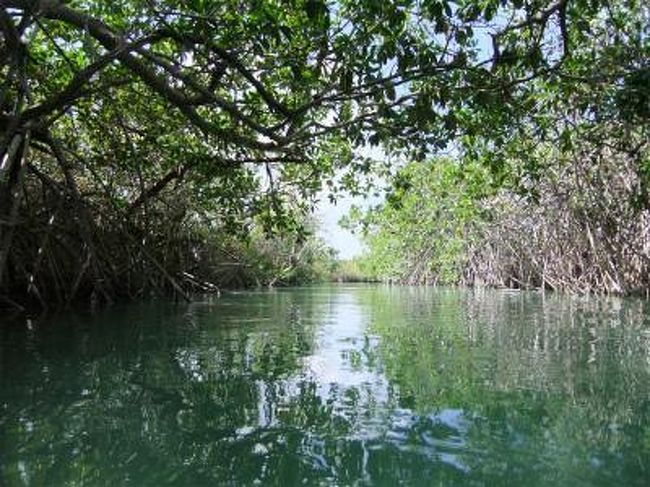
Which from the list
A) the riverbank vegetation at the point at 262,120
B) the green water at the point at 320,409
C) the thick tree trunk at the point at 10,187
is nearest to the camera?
the green water at the point at 320,409

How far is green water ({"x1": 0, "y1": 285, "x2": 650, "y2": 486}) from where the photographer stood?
2.91 metres

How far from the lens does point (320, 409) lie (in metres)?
3.94

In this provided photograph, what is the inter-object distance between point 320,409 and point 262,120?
5.04 m

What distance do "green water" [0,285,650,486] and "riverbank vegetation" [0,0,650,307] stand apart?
1755mm

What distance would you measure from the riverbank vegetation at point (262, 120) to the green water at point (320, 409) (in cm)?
175

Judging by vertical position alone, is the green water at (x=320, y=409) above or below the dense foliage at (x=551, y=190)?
below

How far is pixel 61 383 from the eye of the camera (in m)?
4.61

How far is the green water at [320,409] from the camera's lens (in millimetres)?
2906

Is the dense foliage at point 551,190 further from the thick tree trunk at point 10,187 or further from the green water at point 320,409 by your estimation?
the thick tree trunk at point 10,187

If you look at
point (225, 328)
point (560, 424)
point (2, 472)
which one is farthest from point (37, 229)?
point (560, 424)

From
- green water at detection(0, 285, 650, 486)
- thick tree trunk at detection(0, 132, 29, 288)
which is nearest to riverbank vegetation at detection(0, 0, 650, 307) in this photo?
thick tree trunk at detection(0, 132, 29, 288)

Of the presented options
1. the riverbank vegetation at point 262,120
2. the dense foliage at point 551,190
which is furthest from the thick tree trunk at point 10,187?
the dense foliage at point 551,190

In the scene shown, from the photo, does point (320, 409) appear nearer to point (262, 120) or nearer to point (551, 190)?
point (262, 120)

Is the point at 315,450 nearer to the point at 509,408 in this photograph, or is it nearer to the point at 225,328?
the point at 509,408
